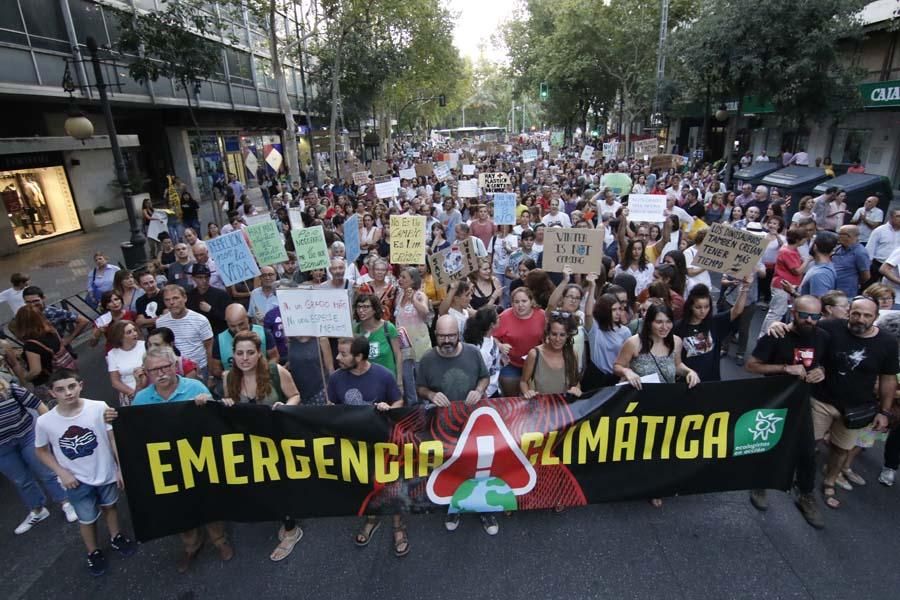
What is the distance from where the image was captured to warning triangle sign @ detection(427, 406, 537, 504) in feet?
A: 12.5

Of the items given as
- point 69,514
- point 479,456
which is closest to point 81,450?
point 69,514

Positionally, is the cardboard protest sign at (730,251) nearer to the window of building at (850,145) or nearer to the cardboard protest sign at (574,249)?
the cardboard protest sign at (574,249)

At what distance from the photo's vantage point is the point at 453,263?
234 inches

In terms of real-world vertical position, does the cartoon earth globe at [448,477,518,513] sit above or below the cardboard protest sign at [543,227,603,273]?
below

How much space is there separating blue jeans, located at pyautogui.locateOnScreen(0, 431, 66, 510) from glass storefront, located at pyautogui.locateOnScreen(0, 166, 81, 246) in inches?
601

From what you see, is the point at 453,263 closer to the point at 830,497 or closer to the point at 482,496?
the point at 482,496

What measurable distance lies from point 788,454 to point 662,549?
1231 millimetres

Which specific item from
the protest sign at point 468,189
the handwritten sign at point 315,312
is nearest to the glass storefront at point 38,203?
the protest sign at point 468,189

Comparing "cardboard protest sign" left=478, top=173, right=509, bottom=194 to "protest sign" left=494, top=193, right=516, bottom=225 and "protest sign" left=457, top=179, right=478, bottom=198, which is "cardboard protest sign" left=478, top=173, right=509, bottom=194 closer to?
"protest sign" left=457, top=179, right=478, bottom=198

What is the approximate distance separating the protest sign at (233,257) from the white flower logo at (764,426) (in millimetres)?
5199

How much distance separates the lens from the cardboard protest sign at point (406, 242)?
6.54 metres

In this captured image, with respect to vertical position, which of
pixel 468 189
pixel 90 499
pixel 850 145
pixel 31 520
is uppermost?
pixel 850 145

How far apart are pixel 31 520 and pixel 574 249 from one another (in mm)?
5510

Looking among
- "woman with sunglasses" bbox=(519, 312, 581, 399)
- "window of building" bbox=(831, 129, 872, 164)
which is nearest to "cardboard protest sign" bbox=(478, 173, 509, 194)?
"woman with sunglasses" bbox=(519, 312, 581, 399)
